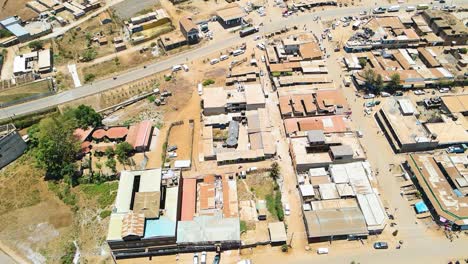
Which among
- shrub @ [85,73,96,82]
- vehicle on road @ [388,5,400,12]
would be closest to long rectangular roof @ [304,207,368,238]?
shrub @ [85,73,96,82]

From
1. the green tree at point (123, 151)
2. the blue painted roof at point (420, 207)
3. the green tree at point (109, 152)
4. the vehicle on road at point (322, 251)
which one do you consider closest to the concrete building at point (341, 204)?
the vehicle on road at point (322, 251)

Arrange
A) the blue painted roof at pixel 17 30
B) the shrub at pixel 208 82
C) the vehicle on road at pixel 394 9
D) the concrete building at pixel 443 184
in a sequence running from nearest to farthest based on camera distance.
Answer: the concrete building at pixel 443 184
the shrub at pixel 208 82
the blue painted roof at pixel 17 30
the vehicle on road at pixel 394 9

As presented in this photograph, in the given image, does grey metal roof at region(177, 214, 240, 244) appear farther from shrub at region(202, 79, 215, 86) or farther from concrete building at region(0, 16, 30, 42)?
concrete building at region(0, 16, 30, 42)

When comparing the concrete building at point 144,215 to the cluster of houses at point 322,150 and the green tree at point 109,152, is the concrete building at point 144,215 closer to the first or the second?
the green tree at point 109,152

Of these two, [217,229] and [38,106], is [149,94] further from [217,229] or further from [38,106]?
[217,229]

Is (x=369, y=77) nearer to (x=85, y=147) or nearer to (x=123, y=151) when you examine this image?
(x=123, y=151)

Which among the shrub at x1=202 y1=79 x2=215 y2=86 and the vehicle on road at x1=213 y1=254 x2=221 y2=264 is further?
the shrub at x1=202 y1=79 x2=215 y2=86
